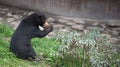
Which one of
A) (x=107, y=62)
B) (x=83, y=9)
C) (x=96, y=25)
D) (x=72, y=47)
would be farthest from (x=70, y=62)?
(x=83, y=9)

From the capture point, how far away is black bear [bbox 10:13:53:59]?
24.2ft

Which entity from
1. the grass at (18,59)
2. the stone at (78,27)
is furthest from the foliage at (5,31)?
the stone at (78,27)

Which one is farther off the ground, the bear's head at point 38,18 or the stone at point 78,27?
the bear's head at point 38,18

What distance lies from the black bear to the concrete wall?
4.50 meters

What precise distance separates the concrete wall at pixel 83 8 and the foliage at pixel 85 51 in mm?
4999

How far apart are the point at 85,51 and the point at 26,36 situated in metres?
1.29

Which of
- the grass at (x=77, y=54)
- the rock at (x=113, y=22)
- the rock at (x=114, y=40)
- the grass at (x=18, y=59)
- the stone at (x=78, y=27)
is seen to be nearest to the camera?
the grass at (x=77, y=54)

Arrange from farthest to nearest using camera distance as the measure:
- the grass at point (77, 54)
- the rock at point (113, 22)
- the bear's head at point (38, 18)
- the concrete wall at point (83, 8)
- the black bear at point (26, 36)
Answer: the concrete wall at point (83, 8) → the rock at point (113, 22) → the bear's head at point (38, 18) → the black bear at point (26, 36) → the grass at point (77, 54)

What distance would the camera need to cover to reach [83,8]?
1212cm

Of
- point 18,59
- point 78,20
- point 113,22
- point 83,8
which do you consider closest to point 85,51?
point 18,59

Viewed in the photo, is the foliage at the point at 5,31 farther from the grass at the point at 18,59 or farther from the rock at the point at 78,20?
the rock at the point at 78,20

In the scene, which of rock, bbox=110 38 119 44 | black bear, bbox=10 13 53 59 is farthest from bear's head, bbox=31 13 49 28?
rock, bbox=110 38 119 44

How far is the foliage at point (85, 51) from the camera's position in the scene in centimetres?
652

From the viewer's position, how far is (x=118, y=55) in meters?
6.60
